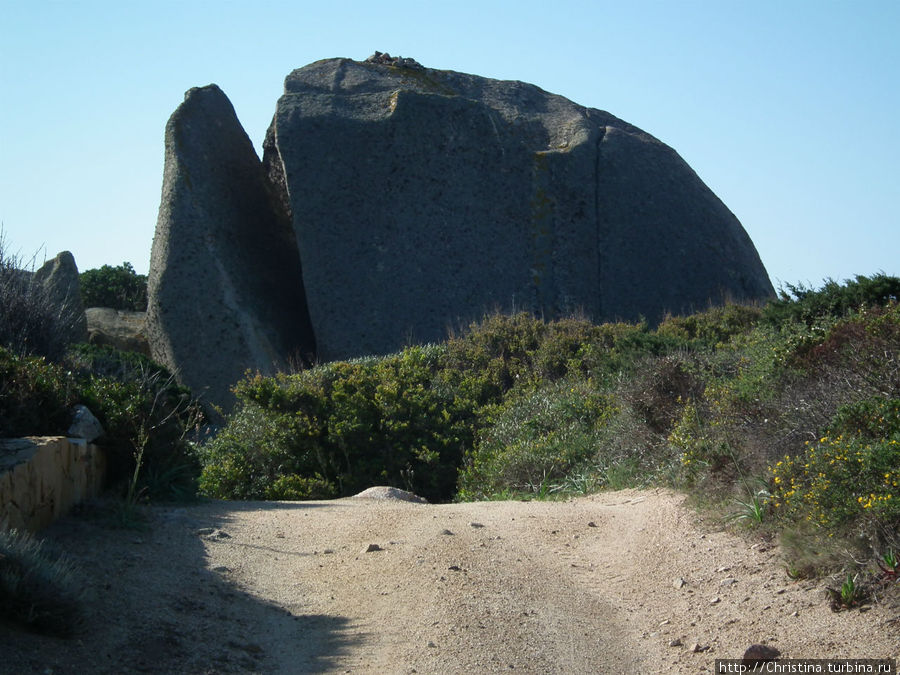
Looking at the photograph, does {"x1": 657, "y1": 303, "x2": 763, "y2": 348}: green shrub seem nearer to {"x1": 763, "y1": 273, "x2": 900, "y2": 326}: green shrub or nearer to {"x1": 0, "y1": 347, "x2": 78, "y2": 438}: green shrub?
{"x1": 763, "y1": 273, "x2": 900, "y2": 326}: green shrub

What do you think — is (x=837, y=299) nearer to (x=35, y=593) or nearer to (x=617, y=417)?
(x=617, y=417)

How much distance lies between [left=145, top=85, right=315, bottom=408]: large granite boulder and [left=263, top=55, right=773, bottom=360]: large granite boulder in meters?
0.88

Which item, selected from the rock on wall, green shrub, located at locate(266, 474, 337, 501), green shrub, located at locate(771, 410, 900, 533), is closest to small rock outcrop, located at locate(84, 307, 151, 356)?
green shrub, located at locate(266, 474, 337, 501)

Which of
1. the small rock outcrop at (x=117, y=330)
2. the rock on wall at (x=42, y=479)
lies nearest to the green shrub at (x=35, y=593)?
the rock on wall at (x=42, y=479)

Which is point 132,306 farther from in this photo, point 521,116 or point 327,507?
point 327,507

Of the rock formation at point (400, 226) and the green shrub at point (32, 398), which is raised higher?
the rock formation at point (400, 226)

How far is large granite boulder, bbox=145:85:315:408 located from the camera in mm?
18516

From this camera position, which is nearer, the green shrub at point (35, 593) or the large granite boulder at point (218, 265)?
the green shrub at point (35, 593)

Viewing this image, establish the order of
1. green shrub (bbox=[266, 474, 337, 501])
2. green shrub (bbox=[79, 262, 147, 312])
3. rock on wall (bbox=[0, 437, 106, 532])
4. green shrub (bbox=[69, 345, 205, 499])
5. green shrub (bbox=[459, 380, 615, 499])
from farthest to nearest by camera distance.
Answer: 1. green shrub (bbox=[79, 262, 147, 312])
2. green shrub (bbox=[266, 474, 337, 501])
3. green shrub (bbox=[459, 380, 615, 499])
4. green shrub (bbox=[69, 345, 205, 499])
5. rock on wall (bbox=[0, 437, 106, 532])

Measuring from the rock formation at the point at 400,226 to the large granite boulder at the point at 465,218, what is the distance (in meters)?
0.03

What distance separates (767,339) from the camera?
429 inches

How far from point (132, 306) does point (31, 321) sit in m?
14.7

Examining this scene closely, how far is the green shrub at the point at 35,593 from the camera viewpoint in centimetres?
482

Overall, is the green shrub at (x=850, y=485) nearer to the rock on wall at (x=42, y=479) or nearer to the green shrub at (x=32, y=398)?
the rock on wall at (x=42, y=479)
